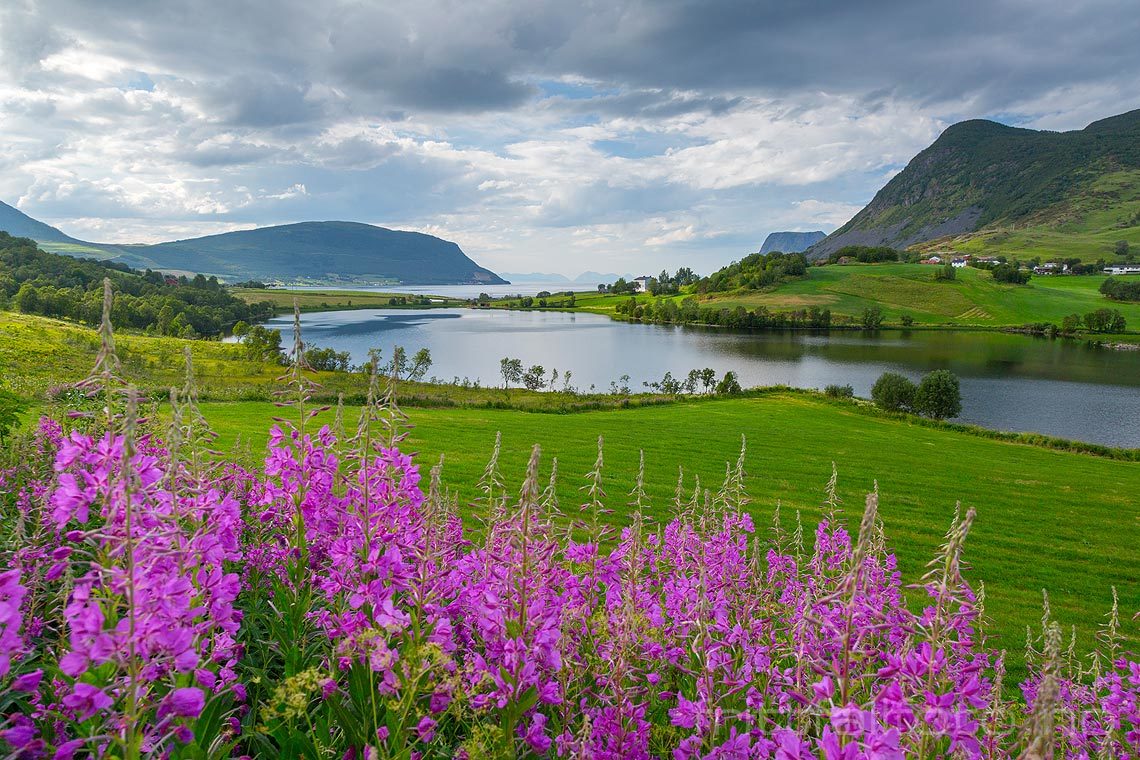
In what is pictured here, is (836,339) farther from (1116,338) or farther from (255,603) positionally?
(255,603)

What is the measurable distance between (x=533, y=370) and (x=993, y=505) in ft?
169

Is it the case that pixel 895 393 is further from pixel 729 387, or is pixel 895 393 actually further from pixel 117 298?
pixel 117 298

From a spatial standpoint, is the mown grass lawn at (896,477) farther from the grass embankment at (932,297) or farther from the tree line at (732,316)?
the grass embankment at (932,297)

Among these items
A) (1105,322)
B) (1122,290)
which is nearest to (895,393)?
(1105,322)

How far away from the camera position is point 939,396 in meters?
48.2

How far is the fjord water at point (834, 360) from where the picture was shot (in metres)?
52.7

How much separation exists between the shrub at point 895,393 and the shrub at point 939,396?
2.52 feet

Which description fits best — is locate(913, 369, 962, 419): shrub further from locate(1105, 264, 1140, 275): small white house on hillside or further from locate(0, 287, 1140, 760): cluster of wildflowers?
locate(1105, 264, 1140, 275): small white house on hillside

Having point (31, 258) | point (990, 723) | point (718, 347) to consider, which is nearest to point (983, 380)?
point (718, 347)

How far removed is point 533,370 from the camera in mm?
68250

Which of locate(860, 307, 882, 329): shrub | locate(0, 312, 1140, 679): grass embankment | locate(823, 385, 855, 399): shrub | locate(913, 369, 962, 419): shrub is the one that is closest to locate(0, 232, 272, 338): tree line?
locate(0, 312, 1140, 679): grass embankment

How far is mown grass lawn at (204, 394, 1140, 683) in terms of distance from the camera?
1494 cm

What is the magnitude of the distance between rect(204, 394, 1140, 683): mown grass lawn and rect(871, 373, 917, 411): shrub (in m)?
9.54

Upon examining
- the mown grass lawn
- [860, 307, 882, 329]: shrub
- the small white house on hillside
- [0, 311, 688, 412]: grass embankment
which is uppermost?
the small white house on hillside
